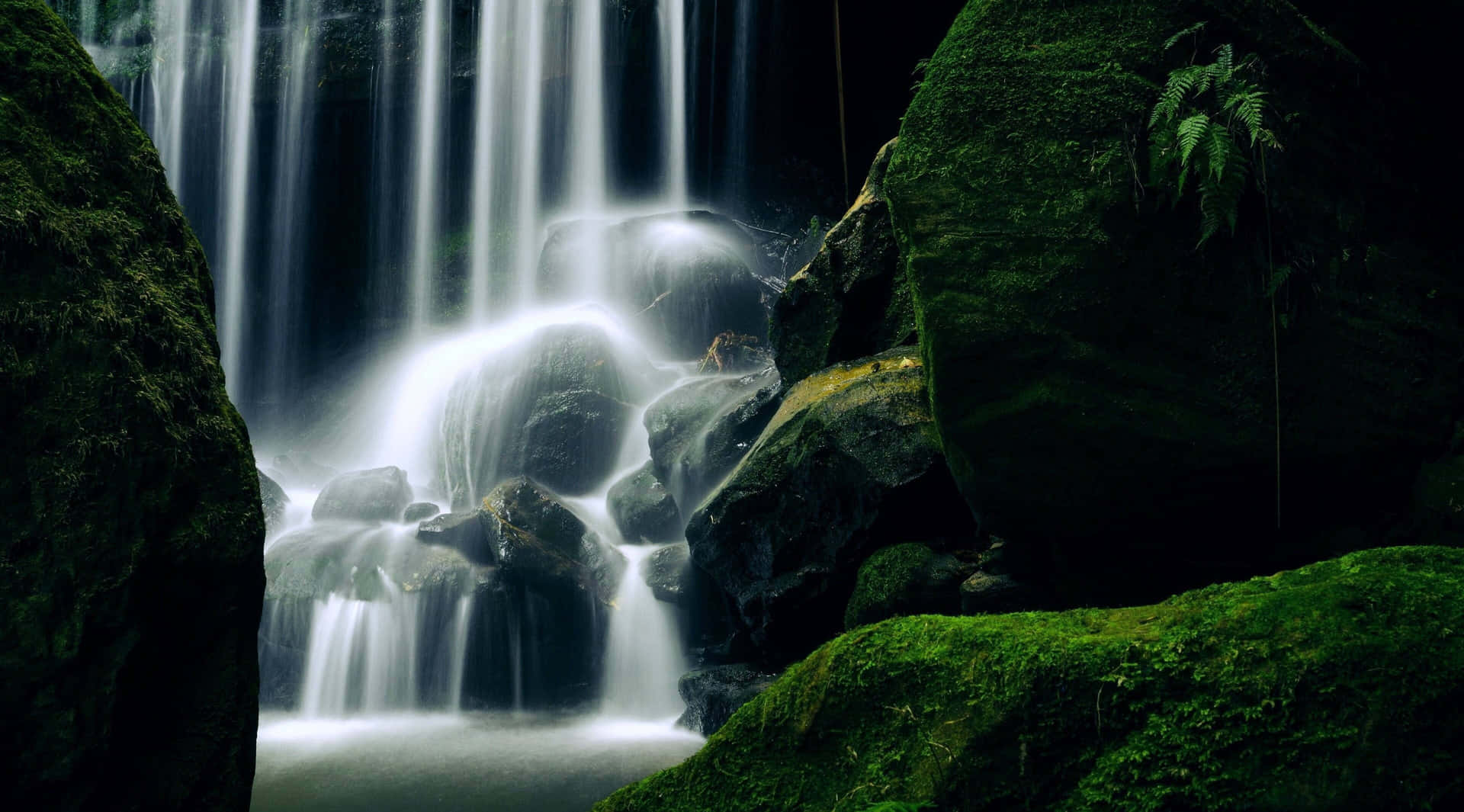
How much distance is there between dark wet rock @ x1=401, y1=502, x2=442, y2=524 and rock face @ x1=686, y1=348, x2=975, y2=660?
5.62 m

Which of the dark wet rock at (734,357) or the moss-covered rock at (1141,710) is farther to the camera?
the dark wet rock at (734,357)

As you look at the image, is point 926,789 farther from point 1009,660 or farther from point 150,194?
point 150,194

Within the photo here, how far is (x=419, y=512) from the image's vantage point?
39.9ft

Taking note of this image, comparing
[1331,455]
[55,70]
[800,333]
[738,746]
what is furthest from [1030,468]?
[55,70]

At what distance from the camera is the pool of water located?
6.27 m

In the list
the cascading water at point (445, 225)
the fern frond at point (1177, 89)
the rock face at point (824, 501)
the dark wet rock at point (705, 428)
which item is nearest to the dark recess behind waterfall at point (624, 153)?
the cascading water at point (445, 225)

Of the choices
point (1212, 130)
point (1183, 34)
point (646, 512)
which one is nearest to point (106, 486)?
point (1212, 130)

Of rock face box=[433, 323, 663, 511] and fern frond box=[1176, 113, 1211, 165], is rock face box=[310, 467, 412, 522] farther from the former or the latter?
fern frond box=[1176, 113, 1211, 165]

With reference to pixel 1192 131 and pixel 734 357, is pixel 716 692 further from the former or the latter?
pixel 734 357

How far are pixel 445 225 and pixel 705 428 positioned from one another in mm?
12278

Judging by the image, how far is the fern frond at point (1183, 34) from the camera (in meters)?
4.65

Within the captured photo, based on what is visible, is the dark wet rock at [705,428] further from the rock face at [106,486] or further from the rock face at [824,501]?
the rock face at [106,486]

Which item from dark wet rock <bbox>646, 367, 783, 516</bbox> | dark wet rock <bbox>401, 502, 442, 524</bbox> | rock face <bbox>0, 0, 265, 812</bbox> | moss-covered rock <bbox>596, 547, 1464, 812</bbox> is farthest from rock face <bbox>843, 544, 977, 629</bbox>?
dark wet rock <bbox>401, 502, 442, 524</bbox>

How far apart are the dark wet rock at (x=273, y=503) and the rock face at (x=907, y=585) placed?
30.7 ft
